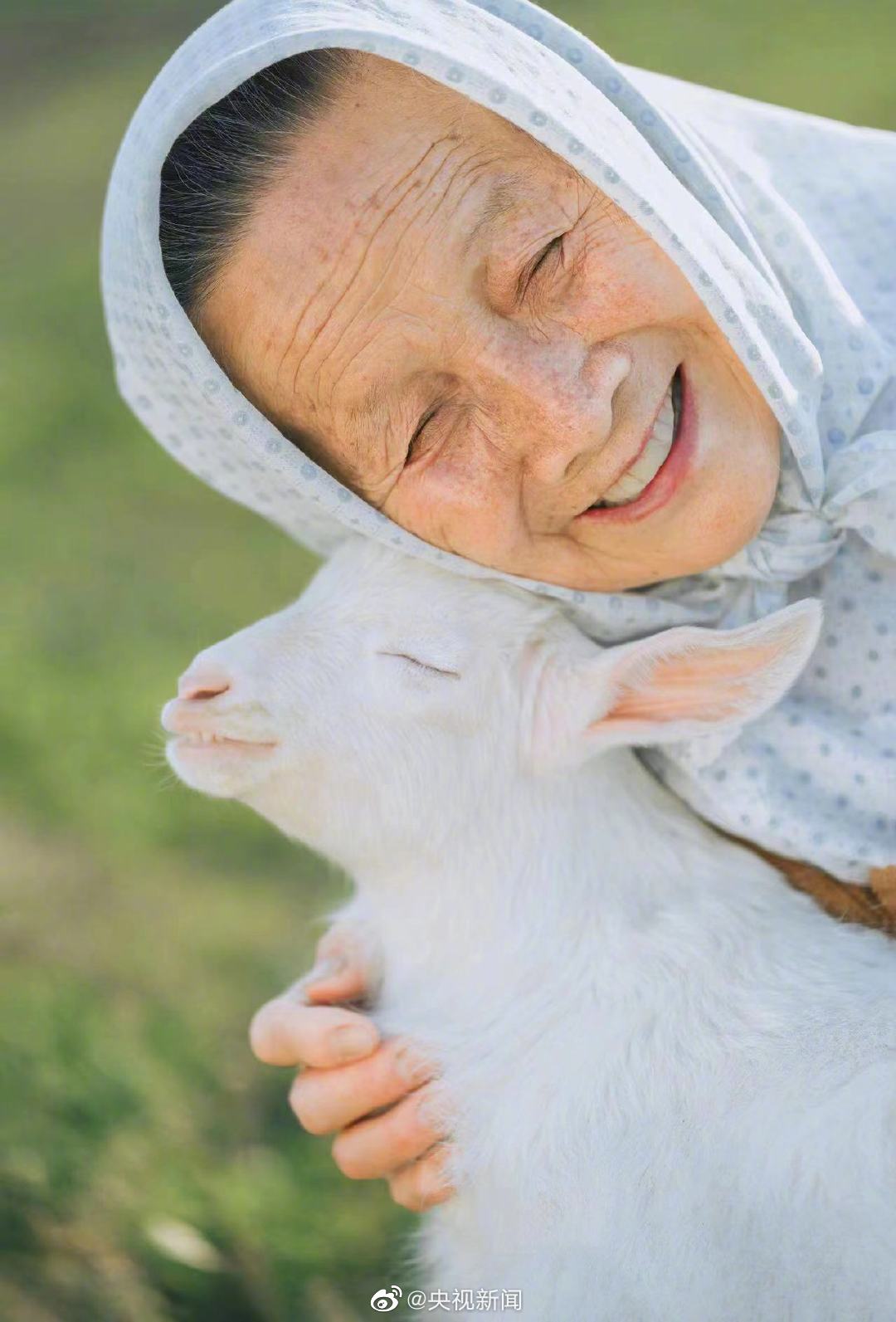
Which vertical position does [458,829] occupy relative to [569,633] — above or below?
below

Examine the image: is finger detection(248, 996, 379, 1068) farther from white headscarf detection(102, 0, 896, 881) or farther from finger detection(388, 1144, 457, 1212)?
white headscarf detection(102, 0, 896, 881)

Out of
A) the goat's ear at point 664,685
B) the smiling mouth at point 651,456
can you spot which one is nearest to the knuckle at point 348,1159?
the goat's ear at point 664,685

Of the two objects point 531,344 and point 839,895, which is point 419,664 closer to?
point 531,344

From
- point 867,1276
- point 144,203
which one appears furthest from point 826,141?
point 867,1276

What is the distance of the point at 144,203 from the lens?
6.64ft

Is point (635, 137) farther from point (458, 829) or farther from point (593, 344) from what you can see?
point (458, 829)

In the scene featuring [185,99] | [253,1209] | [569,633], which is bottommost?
[253,1209]

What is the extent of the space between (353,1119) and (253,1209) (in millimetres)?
576

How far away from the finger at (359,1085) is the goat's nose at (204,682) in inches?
21.0

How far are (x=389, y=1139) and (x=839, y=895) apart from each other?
69 centimetres

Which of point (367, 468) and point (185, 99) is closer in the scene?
point (185, 99)

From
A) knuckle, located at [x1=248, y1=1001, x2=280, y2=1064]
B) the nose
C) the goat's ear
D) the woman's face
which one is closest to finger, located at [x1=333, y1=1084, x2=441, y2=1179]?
knuckle, located at [x1=248, y1=1001, x2=280, y2=1064]

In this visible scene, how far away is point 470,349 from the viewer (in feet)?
6.42

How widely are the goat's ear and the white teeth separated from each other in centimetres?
19
